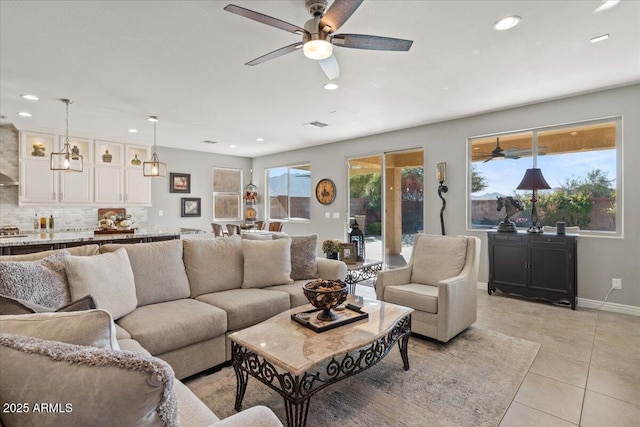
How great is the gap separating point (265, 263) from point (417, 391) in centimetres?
170

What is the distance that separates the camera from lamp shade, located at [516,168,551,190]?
4133 millimetres

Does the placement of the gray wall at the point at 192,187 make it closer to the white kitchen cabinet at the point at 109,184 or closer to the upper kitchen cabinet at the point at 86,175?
the upper kitchen cabinet at the point at 86,175

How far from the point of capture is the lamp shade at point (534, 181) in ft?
13.6

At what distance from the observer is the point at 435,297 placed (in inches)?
115

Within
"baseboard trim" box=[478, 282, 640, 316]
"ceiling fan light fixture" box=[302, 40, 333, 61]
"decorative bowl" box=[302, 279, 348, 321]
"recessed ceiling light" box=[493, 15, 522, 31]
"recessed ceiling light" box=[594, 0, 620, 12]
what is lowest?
"baseboard trim" box=[478, 282, 640, 316]

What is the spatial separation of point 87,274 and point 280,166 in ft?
20.8

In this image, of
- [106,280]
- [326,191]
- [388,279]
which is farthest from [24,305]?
[326,191]

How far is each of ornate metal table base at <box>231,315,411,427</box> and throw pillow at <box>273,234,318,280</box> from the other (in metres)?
1.26

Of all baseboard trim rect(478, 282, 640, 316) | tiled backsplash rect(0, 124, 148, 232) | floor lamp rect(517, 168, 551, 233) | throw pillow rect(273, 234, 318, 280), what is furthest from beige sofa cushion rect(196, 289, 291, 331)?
tiled backsplash rect(0, 124, 148, 232)

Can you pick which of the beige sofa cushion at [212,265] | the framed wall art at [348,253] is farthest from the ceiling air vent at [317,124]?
the beige sofa cushion at [212,265]

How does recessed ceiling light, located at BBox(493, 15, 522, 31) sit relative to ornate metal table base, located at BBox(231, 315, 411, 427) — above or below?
above

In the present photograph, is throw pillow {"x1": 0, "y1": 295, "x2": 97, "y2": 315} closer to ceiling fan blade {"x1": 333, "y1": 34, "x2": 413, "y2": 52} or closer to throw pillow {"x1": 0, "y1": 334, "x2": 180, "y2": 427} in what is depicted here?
throw pillow {"x1": 0, "y1": 334, "x2": 180, "y2": 427}

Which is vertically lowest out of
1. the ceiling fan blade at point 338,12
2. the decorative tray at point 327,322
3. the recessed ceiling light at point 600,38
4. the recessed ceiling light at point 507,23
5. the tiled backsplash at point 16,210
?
the decorative tray at point 327,322

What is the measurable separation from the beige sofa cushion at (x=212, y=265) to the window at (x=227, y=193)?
535cm
